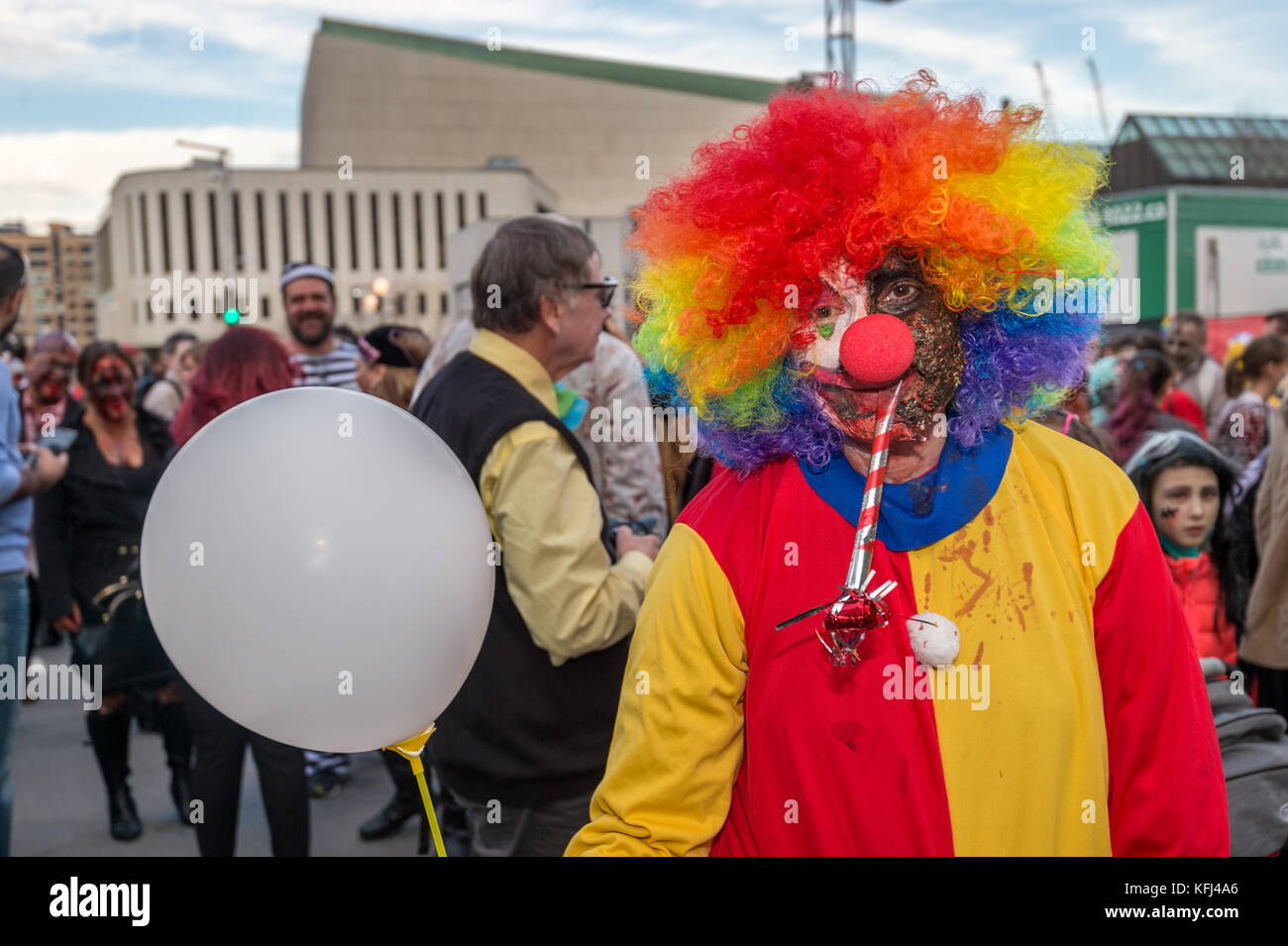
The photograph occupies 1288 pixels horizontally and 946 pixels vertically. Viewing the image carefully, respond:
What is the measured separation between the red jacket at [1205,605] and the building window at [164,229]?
65.5 metres

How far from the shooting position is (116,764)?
484 centimetres

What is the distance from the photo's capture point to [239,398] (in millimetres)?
3658

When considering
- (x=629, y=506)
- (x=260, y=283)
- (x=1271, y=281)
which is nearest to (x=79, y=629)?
(x=629, y=506)

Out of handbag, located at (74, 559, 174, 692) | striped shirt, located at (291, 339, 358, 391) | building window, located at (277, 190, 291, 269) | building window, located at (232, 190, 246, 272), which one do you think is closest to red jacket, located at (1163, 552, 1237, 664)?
striped shirt, located at (291, 339, 358, 391)

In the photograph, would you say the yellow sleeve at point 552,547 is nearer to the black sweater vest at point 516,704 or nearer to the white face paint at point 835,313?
the black sweater vest at point 516,704

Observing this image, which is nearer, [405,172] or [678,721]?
[678,721]

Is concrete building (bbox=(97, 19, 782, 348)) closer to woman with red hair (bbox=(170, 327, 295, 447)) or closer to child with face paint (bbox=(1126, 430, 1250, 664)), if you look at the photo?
woman with red hair (bbox=(170, 327, 295, 447))

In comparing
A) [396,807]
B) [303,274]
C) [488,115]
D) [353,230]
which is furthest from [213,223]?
[396,807]

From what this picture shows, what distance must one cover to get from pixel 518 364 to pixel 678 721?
1378mm

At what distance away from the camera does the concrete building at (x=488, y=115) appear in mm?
67062

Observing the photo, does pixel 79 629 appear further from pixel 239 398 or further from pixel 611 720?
pixel 611 720

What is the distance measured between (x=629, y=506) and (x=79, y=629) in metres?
2.58

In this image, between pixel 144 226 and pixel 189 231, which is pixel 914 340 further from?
pixel 144 226

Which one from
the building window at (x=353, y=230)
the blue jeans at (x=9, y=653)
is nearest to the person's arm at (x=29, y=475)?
the blue jeans at (x=9, y=653)
